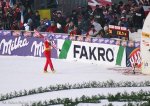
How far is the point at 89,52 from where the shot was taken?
2742cm

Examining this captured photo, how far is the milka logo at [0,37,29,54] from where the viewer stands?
99.3 ft

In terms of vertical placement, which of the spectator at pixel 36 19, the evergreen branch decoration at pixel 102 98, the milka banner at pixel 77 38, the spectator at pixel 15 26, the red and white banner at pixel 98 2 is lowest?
the evergreen branch decoration at pixel 102 98

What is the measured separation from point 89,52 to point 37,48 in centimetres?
344

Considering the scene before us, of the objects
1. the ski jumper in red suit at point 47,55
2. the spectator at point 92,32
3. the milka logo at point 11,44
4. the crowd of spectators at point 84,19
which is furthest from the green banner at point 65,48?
the ski jumper in red suit at point 47,55

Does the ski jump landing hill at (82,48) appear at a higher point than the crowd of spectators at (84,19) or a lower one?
lower

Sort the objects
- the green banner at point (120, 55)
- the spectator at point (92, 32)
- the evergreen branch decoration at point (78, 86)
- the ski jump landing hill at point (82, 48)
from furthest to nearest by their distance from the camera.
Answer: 1. the spectator at point (92, 32)
2. the green banner at point (120, 55)
3. the ski jump landing hill at point (82, 48)
4. the evergreen branch decoration at point (78, 86)

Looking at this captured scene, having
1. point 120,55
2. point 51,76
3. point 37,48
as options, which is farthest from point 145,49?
point 37,48

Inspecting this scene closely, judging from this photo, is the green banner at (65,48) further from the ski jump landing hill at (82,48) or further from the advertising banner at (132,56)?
the advertising banner at (132,56)

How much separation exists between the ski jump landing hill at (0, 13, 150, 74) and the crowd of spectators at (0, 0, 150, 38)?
564 mm

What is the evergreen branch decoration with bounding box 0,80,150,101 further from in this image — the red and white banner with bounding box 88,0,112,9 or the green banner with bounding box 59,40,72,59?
the red and white banner with bounding box 88,0,112,9

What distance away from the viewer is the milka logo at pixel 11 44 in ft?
99.3

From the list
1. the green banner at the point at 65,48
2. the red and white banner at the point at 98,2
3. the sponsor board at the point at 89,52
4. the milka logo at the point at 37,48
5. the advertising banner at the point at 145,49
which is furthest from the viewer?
the red and white banner at the point at 98,2

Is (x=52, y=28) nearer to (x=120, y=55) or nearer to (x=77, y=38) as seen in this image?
(x=77, y=38)

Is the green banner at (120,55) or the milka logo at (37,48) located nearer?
the green banner at (120,55)
